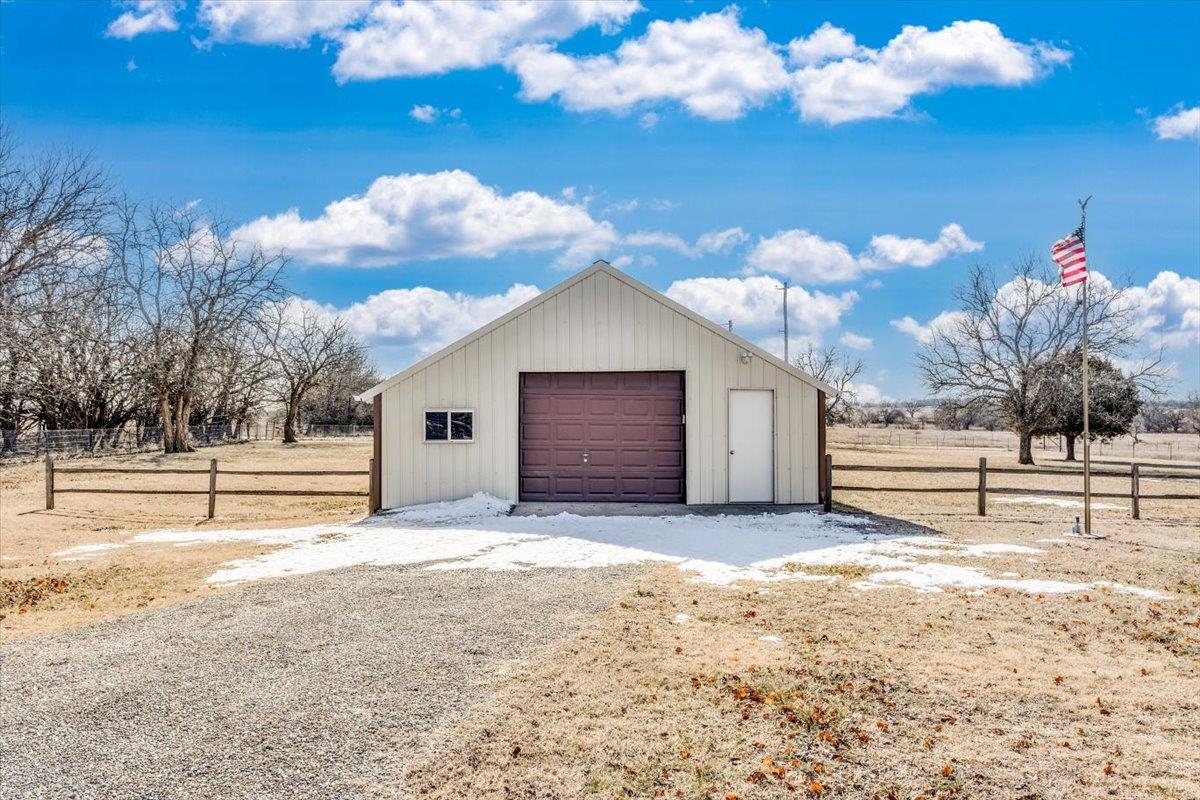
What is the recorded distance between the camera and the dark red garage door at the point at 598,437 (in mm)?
15023

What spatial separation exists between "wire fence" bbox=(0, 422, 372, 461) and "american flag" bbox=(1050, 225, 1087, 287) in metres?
27.1

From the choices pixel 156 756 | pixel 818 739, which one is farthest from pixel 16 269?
pixel 818 739

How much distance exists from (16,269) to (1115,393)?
40487 millimetres

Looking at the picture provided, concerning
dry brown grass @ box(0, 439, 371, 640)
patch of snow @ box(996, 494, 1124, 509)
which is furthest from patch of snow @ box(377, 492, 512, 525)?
patch of snow @ box(996, 494, 1124, 509)

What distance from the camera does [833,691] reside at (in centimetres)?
537

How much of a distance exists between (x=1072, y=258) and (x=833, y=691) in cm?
1032

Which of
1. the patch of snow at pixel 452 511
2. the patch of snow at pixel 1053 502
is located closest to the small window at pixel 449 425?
the patch of snow at pixel 452 511

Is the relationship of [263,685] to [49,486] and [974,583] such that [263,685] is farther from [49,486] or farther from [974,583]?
[49,486]

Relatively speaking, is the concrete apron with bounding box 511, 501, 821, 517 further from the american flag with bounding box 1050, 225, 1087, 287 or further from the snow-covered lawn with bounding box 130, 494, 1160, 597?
the american flag with bounding box 1050, 225, 1087, 287

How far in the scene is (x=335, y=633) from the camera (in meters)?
6.88

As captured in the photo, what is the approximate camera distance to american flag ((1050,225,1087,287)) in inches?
484

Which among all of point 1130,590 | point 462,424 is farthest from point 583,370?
point 1130,590

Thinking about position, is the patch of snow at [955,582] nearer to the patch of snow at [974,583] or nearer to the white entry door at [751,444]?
the patch of snow at [974,583]

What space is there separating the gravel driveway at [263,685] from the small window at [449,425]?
6.28 metres
